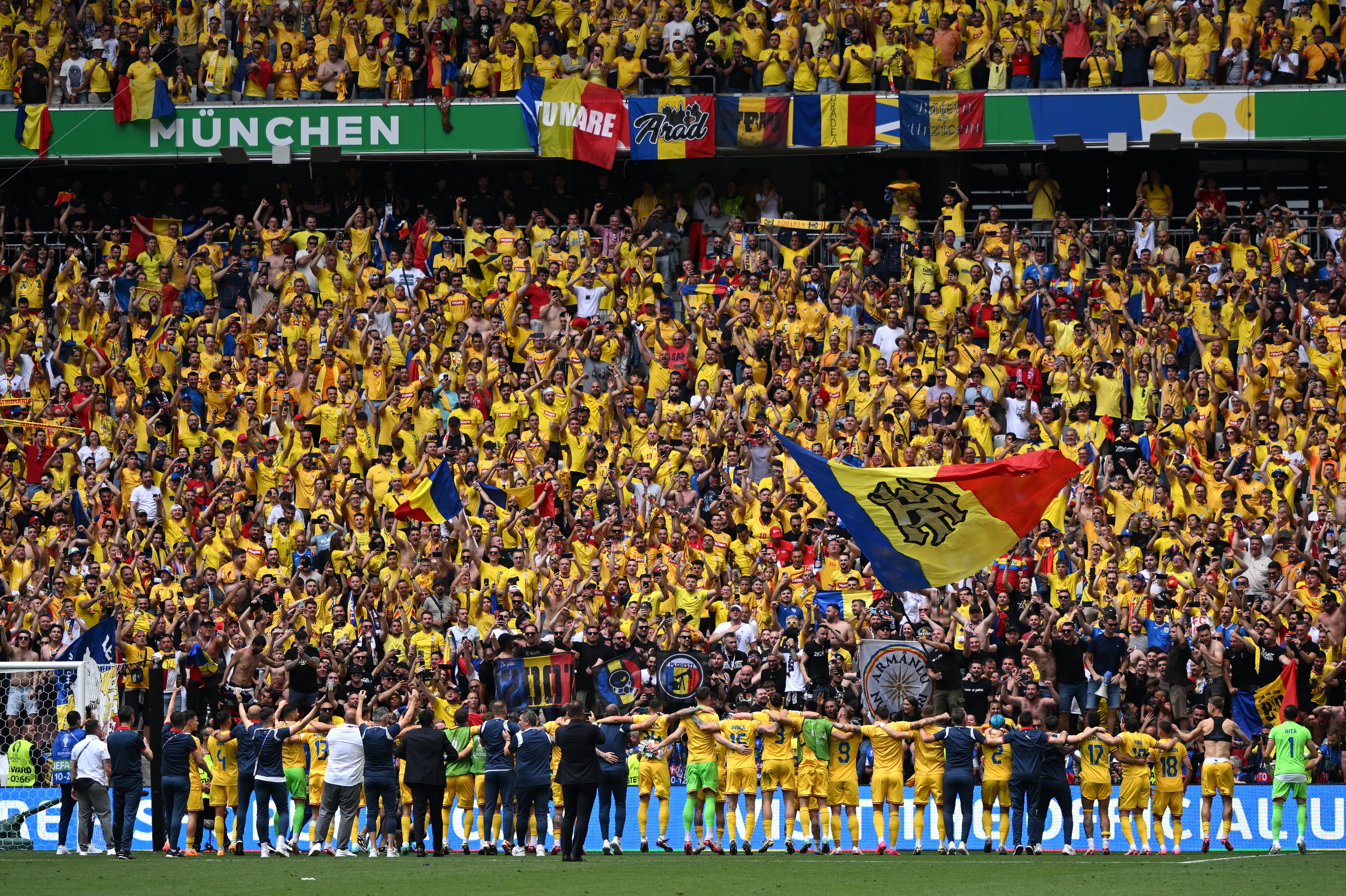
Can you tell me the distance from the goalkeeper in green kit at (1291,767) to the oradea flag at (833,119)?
13069 mm

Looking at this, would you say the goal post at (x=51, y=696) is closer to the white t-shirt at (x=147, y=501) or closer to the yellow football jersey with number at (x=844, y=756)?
the white t-shirt at (x=147, y=501)

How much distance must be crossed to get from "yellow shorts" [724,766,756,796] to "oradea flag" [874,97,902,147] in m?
13.1

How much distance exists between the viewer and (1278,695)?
2084 centimetres

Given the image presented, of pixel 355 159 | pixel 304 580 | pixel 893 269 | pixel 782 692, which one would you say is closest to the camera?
pixel 782 692

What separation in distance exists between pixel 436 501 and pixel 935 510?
790 cm

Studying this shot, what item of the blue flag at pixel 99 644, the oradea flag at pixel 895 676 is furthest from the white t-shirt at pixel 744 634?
the blue flag at pixel 99 644

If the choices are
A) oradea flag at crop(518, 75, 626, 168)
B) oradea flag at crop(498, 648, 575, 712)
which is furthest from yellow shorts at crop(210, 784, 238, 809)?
oradea flag at crop(518, 75, 626, 168)

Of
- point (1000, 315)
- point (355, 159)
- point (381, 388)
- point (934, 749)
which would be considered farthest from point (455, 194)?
point (934, 749)

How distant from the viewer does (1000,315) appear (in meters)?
26.7

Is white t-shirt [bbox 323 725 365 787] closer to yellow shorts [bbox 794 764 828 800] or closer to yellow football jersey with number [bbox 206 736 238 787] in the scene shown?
yellow football jersey with number [bbox 206 736 238 787]

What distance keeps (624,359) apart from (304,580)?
5.82 m

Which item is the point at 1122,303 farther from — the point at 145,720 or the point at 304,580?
the point at 145,720

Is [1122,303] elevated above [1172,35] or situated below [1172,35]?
below

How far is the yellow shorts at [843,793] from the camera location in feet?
64.2
